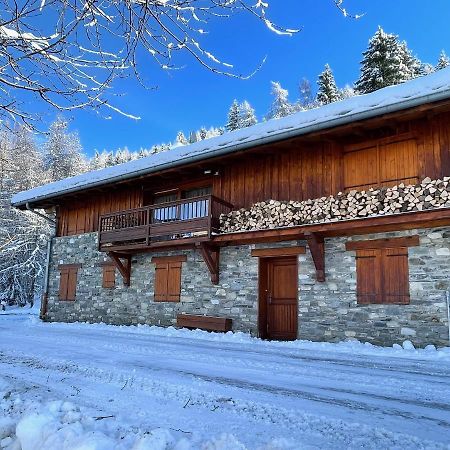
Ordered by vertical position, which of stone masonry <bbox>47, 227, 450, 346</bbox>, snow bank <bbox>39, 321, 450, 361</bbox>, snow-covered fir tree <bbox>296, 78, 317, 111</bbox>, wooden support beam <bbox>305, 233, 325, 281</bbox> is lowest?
snow bank <bbox>39, 321, 450, 361</bbox>

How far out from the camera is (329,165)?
10.4m

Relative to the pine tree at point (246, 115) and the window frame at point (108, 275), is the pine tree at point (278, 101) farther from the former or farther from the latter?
the window frame at point (108, 275)

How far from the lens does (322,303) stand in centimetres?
986

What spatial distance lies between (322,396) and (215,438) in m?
1.85

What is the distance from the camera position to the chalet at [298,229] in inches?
339

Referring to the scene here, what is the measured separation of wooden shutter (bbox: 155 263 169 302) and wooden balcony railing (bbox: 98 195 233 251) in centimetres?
97

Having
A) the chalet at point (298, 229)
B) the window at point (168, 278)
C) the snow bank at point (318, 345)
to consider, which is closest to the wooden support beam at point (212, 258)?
the chalet at point (298, 229)

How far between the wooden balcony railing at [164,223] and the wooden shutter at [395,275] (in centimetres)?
459

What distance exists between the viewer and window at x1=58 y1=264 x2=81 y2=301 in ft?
52.6

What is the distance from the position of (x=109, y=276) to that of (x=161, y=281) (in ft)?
8.68

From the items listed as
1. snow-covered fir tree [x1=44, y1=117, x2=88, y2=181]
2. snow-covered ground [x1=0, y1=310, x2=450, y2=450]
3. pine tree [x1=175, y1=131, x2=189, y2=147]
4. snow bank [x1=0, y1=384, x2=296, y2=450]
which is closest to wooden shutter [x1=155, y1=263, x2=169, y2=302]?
snow-covered ground [x1=0, y1=310, x2=450, y2=450]

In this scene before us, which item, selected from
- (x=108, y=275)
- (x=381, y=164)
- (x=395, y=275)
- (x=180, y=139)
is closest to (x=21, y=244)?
(x=108, y=275)

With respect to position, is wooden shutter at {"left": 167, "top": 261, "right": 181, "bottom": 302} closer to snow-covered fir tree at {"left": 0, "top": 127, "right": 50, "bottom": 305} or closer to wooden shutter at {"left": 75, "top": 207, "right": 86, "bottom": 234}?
wooden shutter at {"left": 75, "top": 207, "right": 86, "bottom": 234}

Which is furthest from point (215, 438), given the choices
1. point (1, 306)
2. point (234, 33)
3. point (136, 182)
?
point (1, 306)
